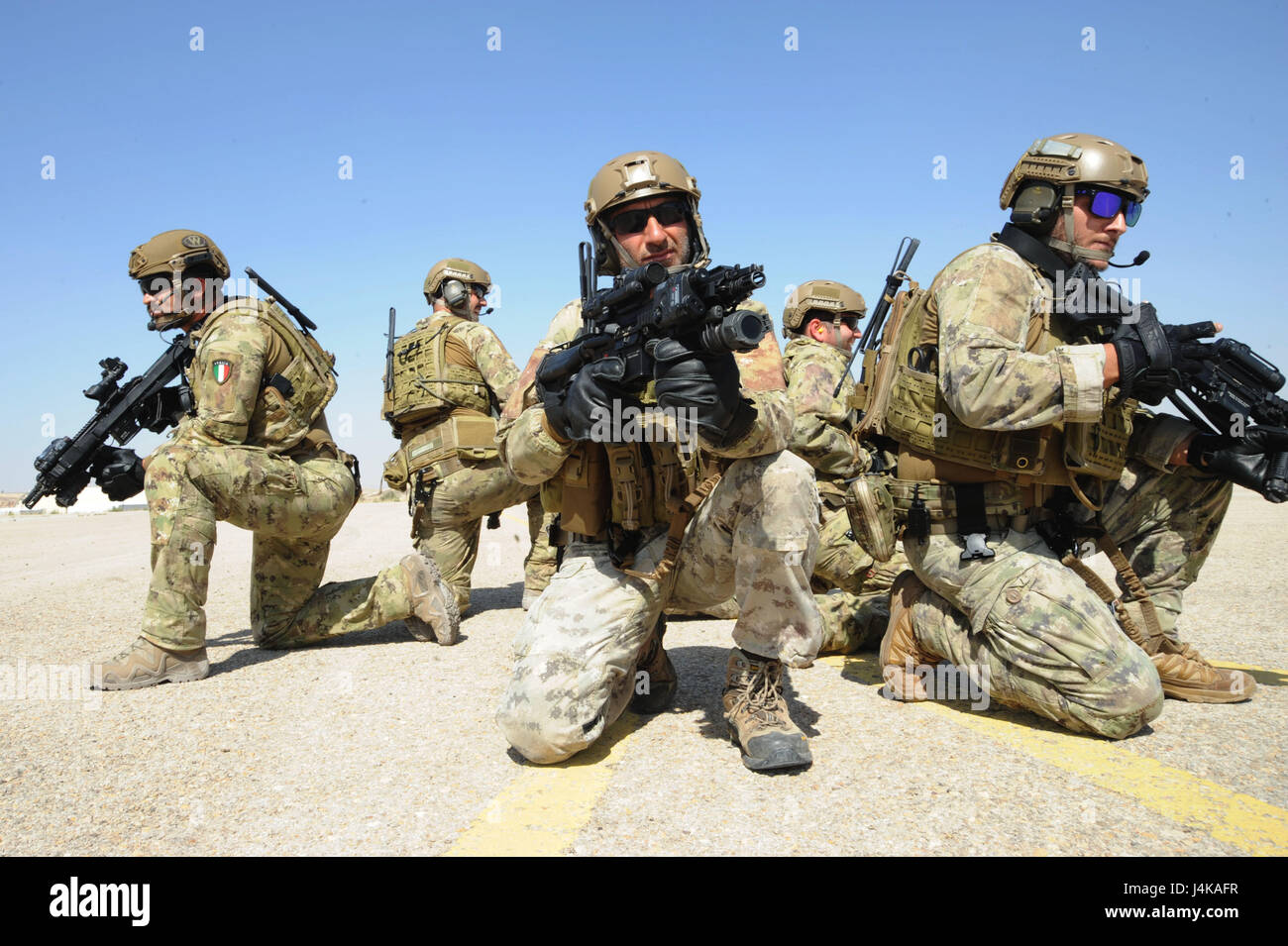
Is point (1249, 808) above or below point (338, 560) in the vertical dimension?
above

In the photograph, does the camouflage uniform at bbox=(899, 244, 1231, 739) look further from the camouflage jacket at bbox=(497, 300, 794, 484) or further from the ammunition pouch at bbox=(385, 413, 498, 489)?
the ammunition pouch at bbox=(385, 413, 498, 489)

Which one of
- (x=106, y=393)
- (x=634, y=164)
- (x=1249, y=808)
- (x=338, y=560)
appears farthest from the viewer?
(x=338, y=560)

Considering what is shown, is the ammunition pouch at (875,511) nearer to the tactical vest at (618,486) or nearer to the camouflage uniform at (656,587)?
the camouflage uniform at (656,587)

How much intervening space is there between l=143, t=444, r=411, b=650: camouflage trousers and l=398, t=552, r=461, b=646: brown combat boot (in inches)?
2.8

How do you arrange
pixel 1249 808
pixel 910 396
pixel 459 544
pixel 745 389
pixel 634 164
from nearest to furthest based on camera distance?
pixel 1249 808
pixel 745 389
pixel 634 164
pixel 910 396
pixel 459 544

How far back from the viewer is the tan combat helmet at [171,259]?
5316 millimetres

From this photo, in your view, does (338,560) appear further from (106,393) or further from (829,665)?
(829,665)

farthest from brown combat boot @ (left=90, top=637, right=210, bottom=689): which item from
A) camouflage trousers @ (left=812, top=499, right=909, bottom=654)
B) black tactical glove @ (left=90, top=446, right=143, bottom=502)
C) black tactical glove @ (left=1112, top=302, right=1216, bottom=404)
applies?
black tactical glove @ (left=1112, top=302, right=1216, bottom=404)

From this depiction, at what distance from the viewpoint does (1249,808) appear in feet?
8.64

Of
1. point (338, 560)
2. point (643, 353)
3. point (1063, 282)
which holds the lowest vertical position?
point (338, 560)

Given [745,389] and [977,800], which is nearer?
[977,800]

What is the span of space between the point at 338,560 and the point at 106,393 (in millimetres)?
4256

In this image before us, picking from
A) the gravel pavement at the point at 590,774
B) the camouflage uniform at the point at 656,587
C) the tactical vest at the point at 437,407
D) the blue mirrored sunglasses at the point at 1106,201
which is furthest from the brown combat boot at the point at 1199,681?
the tactical vest at the point at 437,407
